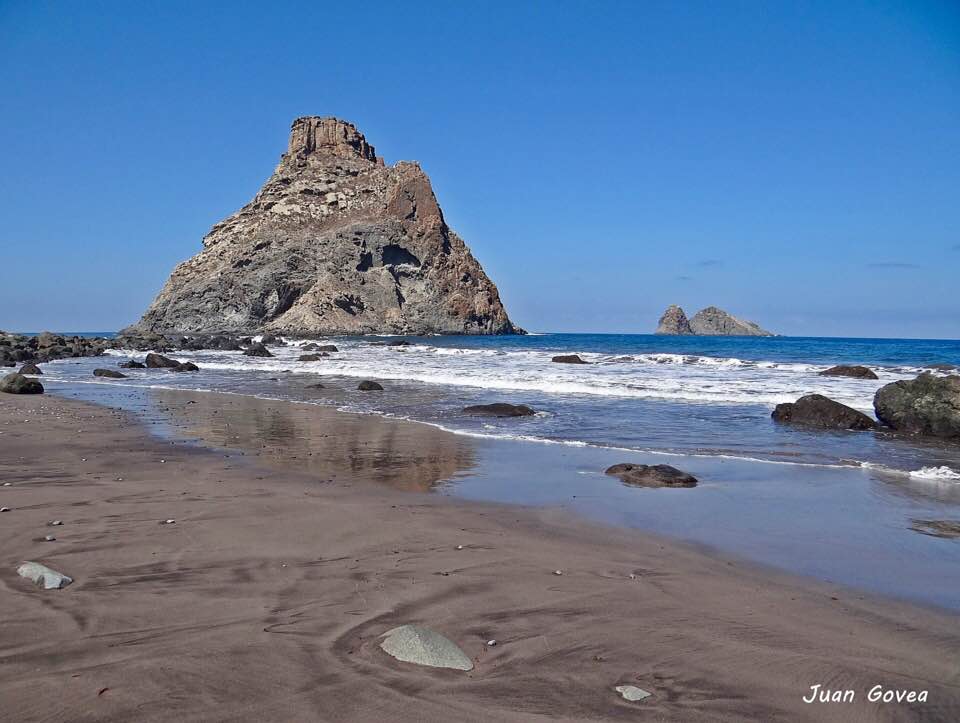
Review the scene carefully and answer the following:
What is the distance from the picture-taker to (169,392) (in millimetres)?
18609

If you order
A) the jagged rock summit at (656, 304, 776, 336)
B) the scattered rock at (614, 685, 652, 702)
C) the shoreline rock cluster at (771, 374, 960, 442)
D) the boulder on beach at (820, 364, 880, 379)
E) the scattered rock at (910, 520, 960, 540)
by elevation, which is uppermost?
the jagged rock summit at (656, 304, 776, 336)

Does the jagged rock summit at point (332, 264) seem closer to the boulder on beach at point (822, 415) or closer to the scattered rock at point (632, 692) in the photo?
the boulder on beach at point (822, 415)

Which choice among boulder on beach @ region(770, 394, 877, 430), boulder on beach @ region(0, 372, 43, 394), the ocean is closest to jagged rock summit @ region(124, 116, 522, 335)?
boulder on beach @ region(0, 372, 43, 394)

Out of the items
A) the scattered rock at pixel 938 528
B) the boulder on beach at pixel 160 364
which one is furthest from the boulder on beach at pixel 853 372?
the boulder on beach at pixel 160 364

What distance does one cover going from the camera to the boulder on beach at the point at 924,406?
1158 centimetres

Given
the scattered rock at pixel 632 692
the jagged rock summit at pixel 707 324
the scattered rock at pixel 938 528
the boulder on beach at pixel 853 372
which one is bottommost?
the scattered rock at pixel 938 528

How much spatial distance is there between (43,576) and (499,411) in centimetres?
1049

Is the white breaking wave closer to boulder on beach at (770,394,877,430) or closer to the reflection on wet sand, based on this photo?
boulder on beach at (770,394,877,430)

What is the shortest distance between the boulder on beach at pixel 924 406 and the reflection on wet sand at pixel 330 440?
7803 millimetres

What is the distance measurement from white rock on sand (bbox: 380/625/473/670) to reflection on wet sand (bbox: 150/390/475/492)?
4.06 meters

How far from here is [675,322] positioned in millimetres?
167250

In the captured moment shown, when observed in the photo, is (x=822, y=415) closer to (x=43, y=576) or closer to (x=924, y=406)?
(x=924, y=406)

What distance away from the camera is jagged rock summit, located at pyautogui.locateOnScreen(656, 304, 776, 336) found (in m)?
163

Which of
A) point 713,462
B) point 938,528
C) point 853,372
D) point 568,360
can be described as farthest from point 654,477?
point 568,360
